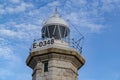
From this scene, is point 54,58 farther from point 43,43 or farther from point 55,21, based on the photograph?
point 55,21

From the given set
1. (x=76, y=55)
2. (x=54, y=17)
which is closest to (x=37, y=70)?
(x=76, y=55)

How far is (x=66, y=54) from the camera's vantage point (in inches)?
746

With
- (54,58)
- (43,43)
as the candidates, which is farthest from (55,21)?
(54,58)

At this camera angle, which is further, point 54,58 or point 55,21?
point 55,21

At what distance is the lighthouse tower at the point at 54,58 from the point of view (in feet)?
61.2

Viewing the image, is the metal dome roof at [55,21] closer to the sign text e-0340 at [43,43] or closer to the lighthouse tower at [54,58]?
the lighthouse tower at [54,58]

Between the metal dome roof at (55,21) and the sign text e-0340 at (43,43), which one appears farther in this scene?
the metal dome roof at (55,21)

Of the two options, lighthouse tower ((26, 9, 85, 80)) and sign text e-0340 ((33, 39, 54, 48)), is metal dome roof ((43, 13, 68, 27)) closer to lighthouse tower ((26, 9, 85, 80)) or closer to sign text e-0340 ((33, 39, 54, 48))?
lighthouse tower ((26, 9, 85, 80))

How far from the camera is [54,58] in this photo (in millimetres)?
18812

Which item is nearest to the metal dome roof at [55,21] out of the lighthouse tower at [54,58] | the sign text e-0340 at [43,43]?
the lighthouse tower at [54,58]

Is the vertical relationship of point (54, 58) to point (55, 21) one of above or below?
below

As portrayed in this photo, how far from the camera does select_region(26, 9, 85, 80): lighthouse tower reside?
18656mm

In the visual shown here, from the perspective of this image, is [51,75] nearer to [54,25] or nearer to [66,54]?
[66,54]

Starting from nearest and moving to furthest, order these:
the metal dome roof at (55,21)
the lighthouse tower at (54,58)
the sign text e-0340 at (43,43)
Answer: the lighthouse tower at (54,58) < the sign text e-0340 at (43,43) < the metal dome roof at (55,21)
